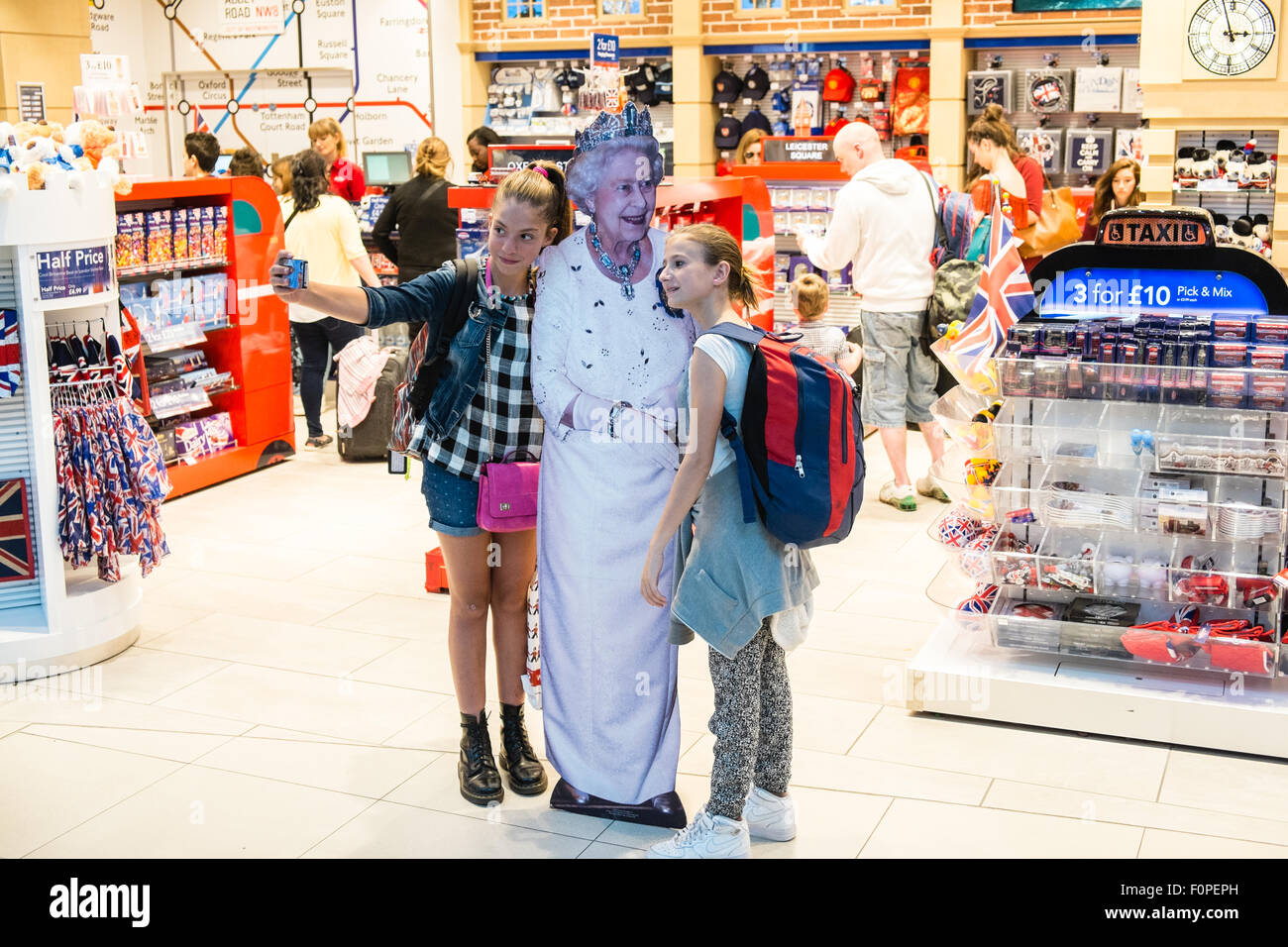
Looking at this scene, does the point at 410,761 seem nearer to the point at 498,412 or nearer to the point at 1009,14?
the point at 498,412

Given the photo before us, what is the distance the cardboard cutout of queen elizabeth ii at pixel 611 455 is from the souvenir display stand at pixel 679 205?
133cm

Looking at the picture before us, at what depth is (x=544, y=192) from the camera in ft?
10.5

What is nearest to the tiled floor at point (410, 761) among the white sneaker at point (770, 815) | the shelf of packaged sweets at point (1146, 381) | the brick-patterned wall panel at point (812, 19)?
the white sneaker at point (770, 815)

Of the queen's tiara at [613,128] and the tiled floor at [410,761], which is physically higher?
the queen's tiara at [613,128]

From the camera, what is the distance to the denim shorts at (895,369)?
6516mm

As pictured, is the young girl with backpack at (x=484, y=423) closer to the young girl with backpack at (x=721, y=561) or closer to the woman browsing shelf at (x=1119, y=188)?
the young girl with backpack at (x=721, y=561)

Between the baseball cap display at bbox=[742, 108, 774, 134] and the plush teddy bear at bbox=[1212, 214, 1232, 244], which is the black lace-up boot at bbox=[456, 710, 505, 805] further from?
the baseball cap display at bbox=[742, 108, 774, 134]

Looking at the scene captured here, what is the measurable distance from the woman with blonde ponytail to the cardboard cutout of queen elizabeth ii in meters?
5.10

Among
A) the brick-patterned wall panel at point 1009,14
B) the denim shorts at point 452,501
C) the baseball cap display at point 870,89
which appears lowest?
the denim shorts at point 452,501

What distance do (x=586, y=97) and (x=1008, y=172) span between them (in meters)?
2.69

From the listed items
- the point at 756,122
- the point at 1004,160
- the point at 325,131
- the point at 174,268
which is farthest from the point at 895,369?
the point at 756,122

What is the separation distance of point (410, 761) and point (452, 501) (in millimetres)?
842
